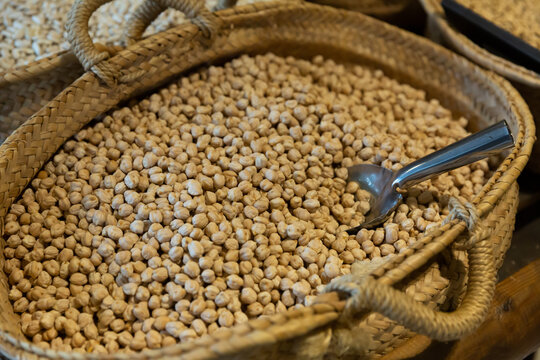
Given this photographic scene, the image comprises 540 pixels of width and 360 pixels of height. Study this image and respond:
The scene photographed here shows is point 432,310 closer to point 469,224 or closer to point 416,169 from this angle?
point 469,224

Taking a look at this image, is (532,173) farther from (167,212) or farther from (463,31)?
(167,212)

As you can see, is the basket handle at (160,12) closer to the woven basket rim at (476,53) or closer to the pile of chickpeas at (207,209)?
the pile of chickpeas at (207,209)

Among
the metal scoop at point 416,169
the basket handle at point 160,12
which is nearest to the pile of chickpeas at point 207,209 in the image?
the metal scoop at point 416,169

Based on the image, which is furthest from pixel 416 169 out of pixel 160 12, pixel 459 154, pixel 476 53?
pixel 160 12

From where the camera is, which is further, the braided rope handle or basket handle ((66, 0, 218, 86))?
basket handle ((66, 0, 218, 86))

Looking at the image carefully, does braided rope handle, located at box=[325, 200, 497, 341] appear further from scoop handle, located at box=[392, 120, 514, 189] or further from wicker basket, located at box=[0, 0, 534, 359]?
scoop handle, located at box=[392, 120, 514, 189]

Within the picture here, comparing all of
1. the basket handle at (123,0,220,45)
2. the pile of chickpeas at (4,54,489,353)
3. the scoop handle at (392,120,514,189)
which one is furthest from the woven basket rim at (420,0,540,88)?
the basket handle at (123,0,220,45)
